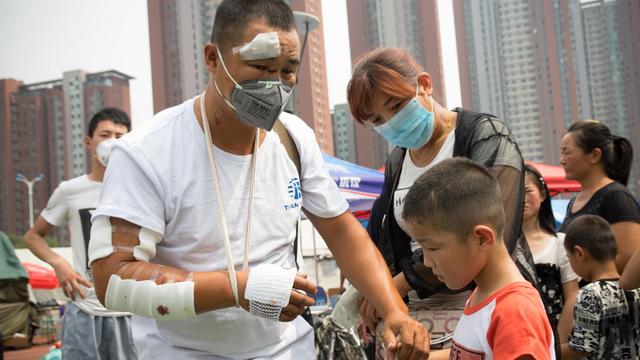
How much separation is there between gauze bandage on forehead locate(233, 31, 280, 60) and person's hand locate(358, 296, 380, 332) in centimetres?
102

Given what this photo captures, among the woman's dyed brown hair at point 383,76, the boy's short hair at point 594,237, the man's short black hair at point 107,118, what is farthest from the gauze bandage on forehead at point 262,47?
the man's short black hair at point 107,118

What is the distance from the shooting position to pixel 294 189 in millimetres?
2160

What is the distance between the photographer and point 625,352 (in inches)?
128

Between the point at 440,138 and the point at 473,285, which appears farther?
the point at 440,138

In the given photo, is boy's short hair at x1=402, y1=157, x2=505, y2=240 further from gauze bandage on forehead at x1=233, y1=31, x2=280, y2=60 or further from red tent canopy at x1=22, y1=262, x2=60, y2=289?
red tent canopy at x1=22, y1=262, x2=60, y2=289

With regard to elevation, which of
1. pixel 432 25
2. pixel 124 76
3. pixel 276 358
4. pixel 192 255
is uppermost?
pixel 124 76

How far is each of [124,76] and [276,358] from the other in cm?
6515

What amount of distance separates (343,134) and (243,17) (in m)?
35.7

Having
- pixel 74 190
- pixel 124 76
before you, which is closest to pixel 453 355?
pixel 74 190

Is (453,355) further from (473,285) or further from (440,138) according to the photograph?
(440,138)

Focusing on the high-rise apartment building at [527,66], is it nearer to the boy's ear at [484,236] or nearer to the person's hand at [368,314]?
the person's hand at [368,314]

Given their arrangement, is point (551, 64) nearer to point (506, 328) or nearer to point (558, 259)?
point (558, 259)

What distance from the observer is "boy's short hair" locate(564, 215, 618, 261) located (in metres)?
3.41

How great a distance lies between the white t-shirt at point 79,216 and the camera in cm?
422
